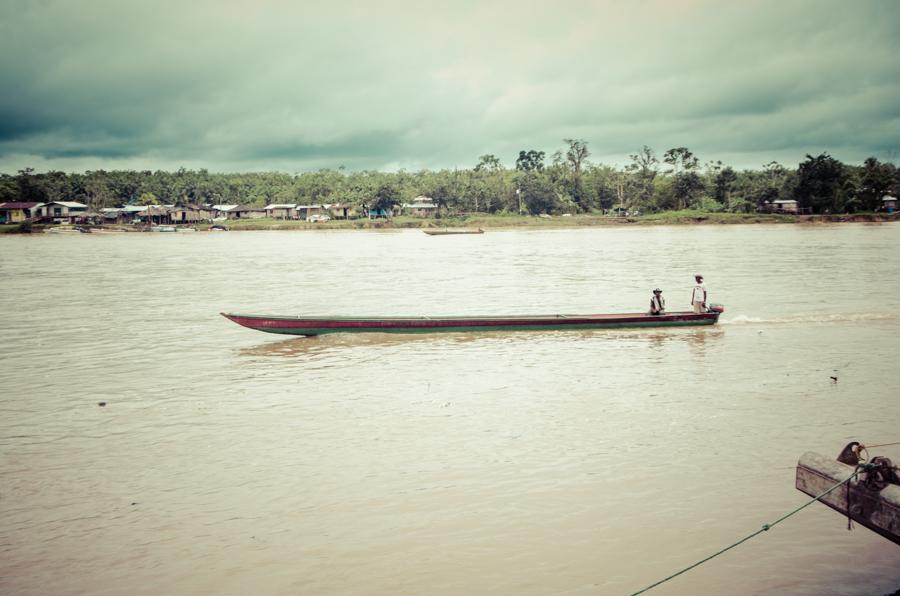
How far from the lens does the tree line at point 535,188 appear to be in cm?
7819

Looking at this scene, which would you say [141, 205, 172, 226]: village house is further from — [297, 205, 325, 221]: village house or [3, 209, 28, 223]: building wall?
[297, 205, 325, 221]: village house

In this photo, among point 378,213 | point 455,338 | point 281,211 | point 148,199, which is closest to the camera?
point 455,338

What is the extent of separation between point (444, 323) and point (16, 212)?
91.3m

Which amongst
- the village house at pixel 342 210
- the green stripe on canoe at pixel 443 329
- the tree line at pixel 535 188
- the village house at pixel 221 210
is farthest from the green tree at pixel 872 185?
the village house at pixel 221 210

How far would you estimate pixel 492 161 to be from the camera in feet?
374

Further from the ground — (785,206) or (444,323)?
(785,206)

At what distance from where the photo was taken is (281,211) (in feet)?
332

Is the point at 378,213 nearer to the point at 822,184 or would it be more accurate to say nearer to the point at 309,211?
the point at 309,211

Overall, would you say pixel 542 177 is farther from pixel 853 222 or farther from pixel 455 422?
pixel 455 422

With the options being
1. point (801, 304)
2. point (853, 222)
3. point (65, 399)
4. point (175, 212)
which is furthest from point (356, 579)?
point (175, 212)

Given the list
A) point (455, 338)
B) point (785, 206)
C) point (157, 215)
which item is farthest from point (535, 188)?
point (455, 338)

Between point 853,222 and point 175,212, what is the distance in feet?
294

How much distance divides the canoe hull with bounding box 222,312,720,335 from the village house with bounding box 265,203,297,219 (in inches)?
3474

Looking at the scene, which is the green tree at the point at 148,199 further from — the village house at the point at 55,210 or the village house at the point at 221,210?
the village house at the point at 55,210
